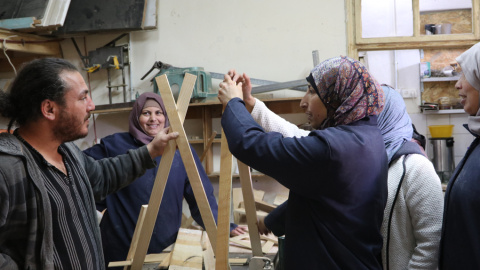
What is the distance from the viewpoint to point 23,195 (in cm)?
138

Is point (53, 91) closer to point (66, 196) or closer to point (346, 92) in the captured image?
point (66, 196)

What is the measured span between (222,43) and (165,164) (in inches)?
124

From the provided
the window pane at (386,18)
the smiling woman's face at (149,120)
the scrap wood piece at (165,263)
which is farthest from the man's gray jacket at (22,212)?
the window pane at (386,18)

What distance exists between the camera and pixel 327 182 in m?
1.50

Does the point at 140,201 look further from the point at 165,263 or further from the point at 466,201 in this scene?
the point at 466,201

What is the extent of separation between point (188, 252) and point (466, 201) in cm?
138

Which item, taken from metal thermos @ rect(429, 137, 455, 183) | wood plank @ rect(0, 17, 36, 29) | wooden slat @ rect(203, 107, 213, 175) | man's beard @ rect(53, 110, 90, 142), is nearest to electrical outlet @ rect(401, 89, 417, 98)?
metal thermos @ rect(429, 137, 455, 183)

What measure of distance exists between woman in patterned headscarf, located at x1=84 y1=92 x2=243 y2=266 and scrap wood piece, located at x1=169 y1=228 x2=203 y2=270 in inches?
10.0

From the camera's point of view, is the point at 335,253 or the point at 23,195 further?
the point at 335,253

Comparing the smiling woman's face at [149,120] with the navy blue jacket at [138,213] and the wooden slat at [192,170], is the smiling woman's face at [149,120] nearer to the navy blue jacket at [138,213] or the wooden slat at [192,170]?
the navy blue jacket at [138,213]

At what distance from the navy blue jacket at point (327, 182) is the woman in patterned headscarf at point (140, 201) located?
49.1 inches

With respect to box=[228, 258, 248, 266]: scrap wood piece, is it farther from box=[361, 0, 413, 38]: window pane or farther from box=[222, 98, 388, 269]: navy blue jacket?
box=[361, 0, 413, 38]: window pane

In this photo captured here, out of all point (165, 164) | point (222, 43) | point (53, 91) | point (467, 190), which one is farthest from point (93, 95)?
point (467, 190)

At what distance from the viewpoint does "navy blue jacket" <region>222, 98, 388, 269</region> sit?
1.48m
